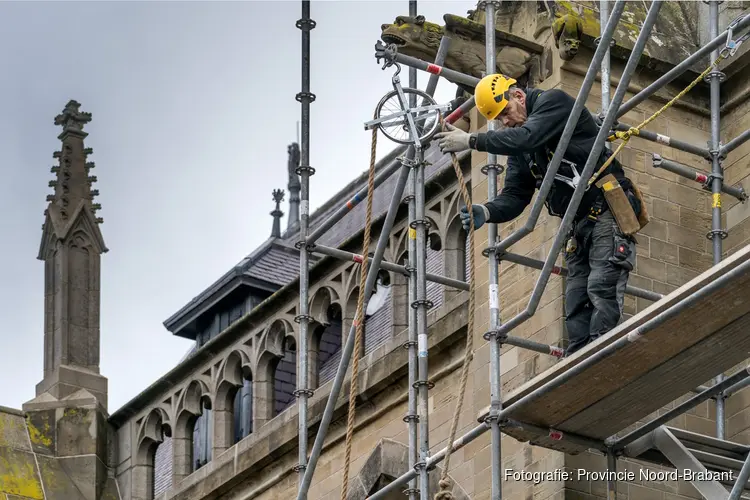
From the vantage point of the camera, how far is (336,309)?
838 inches

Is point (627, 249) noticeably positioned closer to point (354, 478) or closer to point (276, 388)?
point (354, 478)

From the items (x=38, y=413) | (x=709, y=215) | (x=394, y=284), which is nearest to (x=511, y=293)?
(x=709, y=215)

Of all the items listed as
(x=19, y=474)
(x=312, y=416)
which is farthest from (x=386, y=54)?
(x=19, y=474)

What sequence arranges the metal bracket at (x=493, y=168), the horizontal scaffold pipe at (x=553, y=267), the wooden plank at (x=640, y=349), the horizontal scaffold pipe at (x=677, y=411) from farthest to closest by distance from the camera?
the metal bracket at (x=493, y=168)
the horizontal scaffold pipe at (x=553, y=267)
the horizontal scaffold pipe at (x=677, y=411)
the wooden plank at (x=640, y=349)

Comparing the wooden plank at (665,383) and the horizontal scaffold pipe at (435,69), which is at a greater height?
the horizontal scaffold pipe at (435,69)

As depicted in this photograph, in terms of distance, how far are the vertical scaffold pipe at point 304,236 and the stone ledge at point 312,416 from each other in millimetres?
721

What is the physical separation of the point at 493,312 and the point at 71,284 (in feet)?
29.3

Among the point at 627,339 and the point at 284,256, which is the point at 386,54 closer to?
the point at 627,339

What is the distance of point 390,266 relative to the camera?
18500 mm

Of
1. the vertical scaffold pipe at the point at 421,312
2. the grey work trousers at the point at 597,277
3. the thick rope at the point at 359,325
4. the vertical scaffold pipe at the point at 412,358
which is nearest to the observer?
the grey work trousers at the point at 597,277

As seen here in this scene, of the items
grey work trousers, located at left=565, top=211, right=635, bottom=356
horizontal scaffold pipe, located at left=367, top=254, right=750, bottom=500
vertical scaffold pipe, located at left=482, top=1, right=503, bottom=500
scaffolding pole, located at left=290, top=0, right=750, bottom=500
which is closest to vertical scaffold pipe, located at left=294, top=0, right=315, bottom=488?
scaffolding pole, located at left=290, top=0, right=750, bottom=500

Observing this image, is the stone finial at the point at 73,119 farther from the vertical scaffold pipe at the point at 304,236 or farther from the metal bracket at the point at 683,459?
the metal bracket at the point at 683,459

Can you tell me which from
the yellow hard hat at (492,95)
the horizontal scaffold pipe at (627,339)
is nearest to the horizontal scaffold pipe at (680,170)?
the yellow hard hat at (492,95)

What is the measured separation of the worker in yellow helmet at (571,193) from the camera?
15.8 m
